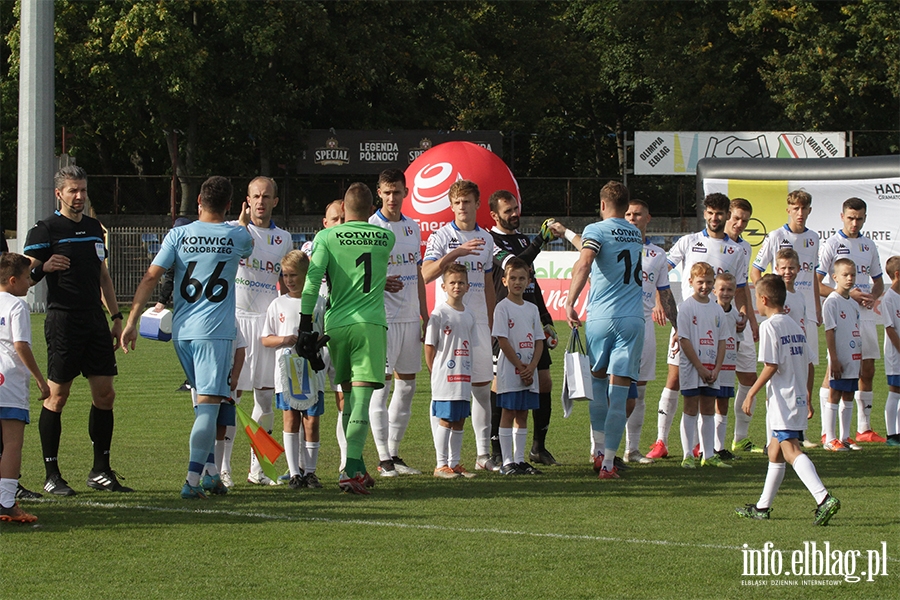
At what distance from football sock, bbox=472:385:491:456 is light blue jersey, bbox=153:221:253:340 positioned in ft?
7.62

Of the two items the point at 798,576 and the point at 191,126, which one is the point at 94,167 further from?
the point at 798,576

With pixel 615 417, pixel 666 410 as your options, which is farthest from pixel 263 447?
pixel 666 410

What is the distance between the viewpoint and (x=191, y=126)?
39.2 meters

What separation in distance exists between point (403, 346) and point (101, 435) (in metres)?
2.41

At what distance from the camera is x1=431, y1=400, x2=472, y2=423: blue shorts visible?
913 cm

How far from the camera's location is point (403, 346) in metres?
9.37

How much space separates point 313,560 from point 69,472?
3.77 meters

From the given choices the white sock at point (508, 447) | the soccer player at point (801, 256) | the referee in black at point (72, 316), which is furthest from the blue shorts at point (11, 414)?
the soccer player at point (801, 256)

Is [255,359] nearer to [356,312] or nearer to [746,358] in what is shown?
[356,312]

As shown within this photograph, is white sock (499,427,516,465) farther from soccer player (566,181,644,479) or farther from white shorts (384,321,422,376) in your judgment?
white shorts (384,321,422,376)

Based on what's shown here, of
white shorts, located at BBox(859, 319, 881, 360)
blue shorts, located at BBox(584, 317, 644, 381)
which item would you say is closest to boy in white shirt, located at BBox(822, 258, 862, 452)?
white shorts, located at BBox(859, 319, 881, 360)

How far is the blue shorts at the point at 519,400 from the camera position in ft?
30.5

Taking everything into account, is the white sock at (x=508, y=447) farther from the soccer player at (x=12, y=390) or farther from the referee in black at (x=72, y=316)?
the soccer player at (x=12, y=390)

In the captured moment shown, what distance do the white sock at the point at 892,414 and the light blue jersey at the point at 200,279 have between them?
683 centimetres
